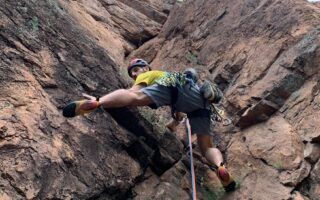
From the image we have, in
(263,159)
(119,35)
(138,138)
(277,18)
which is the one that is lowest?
(119,35)

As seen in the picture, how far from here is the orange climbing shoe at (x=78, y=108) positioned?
20.5ft

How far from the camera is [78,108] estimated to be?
6.27m

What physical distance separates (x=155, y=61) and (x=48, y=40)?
3975mm

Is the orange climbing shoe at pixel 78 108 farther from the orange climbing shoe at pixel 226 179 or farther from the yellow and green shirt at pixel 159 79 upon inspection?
the orange climbing shoe at pixel 226 179

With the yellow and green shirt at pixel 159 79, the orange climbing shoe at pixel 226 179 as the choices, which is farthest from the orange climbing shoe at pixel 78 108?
the orange climbing shoe at pixel 226 179

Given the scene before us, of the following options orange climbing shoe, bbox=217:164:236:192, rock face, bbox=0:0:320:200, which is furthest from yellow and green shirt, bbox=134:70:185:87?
orange climbing shoe, bbox=217:164:236:192

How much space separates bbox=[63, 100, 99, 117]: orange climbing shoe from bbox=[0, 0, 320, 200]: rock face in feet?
0.50

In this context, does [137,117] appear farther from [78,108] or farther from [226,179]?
[226,179]

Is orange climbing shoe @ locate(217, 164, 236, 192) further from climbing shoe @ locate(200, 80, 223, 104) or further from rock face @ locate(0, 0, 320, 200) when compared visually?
climbing shoe @ locate(200, 80, 223, 104)

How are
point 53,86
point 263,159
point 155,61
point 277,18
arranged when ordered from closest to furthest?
point 53,86
point 263,159
point 277,18
point 155,61

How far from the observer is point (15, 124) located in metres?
5.79

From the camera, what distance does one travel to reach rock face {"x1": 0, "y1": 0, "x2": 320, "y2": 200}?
5.84m

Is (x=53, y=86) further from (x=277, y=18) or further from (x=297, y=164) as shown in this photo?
(x=277, y=18)

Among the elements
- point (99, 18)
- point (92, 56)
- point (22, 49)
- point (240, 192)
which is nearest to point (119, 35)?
point (99, 18)
